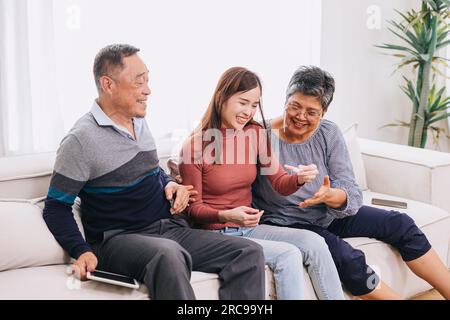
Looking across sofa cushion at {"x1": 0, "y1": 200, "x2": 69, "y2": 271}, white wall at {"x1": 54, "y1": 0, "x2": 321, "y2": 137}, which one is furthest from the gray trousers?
white wall at {"x1": 54, "y1": 0, "x2": 321, "y2": 137}

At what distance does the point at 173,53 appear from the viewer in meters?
3.19

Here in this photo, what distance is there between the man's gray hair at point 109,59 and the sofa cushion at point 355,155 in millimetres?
1102

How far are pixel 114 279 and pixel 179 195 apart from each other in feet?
1.23

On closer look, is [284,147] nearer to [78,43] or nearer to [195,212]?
[195,212]

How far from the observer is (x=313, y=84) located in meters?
2.25

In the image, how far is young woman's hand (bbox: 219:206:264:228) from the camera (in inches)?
78.3

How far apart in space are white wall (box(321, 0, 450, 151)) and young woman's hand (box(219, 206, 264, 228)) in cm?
198

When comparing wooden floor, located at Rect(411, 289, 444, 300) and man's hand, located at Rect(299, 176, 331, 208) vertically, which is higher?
man's hand, located at Rect(299, 176, 331, 208)

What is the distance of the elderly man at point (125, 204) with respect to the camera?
74.1 inches

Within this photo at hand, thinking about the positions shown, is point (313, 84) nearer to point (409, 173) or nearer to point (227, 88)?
point (227, 88)

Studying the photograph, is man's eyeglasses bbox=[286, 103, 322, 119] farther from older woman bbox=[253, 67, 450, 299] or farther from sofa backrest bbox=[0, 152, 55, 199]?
sofa backrest bbox=[0, 152, 55, 199]

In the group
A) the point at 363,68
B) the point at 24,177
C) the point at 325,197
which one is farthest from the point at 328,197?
the point at 363,68

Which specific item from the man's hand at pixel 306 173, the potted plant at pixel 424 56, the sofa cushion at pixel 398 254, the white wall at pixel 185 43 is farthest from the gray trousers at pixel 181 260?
the potted plant at pixel 424 56

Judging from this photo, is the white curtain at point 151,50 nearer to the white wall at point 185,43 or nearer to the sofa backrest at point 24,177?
the white wall at point 185,43
